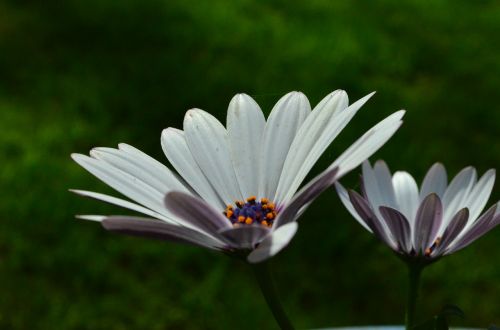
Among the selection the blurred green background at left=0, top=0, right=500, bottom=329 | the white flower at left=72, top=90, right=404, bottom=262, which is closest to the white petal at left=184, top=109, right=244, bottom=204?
the white flower at left=72, top=90, right=404, bottom=262

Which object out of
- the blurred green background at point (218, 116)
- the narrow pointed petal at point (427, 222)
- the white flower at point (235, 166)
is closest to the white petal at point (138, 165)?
the white flower at point (235, 166)

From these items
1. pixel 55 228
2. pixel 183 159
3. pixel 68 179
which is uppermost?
pixel 68 179

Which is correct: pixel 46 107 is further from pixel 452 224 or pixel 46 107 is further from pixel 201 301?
pixel 452 224

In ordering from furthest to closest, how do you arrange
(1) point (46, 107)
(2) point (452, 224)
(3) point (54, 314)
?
(1) point (46, 107)
(3) point (54, 314)
(2) point (452, 224)

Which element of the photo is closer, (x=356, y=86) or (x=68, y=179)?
(x=68, y=179)

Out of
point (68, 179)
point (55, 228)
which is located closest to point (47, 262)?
point (55, 228)

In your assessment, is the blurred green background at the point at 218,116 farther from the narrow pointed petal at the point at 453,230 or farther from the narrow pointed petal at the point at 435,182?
the narrow pointed petal at the point at 453,230

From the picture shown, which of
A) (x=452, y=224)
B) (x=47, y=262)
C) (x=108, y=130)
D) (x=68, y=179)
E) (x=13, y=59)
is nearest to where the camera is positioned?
(x=452, y=224)
